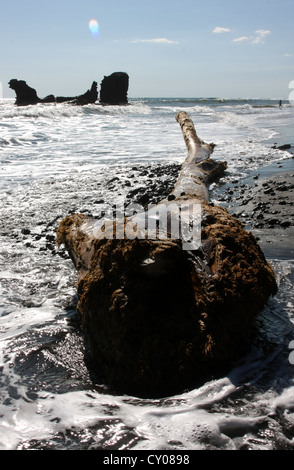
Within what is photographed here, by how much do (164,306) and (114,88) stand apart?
8796 centimetres

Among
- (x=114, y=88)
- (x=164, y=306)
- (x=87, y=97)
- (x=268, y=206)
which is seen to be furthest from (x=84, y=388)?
(x=114, y=88)

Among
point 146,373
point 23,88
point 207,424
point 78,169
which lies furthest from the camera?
point 23,88

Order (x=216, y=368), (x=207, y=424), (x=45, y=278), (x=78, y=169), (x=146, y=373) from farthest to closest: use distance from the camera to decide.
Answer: (x=78, y=169)
(x=45, y=278)
(x=216, y=368)
(x=146, y=373)
(x=207, y=424)

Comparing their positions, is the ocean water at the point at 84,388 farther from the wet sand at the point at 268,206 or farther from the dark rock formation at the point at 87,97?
the dark rock formation at the point at 87,97

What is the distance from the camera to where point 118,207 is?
25.4 ft

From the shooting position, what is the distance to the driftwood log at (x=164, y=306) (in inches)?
109

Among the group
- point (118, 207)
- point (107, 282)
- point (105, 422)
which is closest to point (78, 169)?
point (118, 207)

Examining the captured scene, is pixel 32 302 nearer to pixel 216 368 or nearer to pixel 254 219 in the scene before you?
pixel 216 368

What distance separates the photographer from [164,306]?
291cm

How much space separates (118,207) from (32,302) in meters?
3.83

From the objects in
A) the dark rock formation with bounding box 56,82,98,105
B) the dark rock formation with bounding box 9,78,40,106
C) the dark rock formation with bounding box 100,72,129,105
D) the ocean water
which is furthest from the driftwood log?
the dark rock formation with bounding box 100,72,129,105

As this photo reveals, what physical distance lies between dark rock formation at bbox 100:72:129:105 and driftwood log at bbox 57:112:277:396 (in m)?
85.3

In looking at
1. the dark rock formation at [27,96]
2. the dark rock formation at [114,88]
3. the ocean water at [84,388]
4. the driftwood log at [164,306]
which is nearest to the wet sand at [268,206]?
the ocean water at [84,388]

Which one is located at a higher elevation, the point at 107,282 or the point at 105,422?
the point at 107,282
